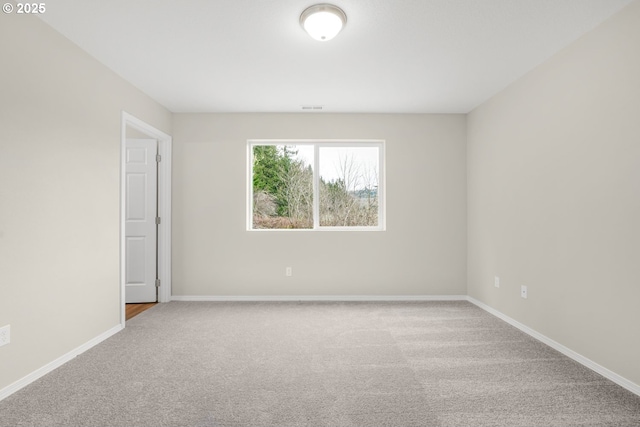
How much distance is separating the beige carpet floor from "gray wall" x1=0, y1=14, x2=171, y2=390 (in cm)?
30

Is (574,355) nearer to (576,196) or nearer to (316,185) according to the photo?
(576,196)

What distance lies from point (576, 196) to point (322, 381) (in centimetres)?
233

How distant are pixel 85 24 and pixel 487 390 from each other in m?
3.64

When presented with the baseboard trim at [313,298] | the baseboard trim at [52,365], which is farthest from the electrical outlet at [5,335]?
the baseboard trim at [313,298]

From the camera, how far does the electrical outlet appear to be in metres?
2.05

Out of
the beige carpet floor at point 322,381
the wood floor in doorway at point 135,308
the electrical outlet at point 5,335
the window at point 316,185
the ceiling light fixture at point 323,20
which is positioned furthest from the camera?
the window at point 316,185

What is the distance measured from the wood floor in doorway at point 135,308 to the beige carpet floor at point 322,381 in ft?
1.32

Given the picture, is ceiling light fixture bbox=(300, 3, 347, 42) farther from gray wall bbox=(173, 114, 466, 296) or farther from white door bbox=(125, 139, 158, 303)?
white door bbox=(125, 139, 158, 303)

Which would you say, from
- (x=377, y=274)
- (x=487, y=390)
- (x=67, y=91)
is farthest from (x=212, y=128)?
(x=487, y=390)

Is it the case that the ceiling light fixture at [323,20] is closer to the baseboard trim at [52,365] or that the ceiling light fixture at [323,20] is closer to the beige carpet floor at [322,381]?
the beige carpet floor at [322,381]

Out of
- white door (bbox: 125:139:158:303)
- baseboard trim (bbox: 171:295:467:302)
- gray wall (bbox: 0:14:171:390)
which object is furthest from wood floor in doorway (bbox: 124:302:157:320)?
gray wall (bbox: 0:14:171:390)

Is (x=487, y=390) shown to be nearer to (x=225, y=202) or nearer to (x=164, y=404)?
(x=164, y=404)

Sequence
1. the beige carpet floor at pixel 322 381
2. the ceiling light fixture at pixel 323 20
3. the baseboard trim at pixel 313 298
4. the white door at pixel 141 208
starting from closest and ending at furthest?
the beige carpet floor at pixel 322 381, the ceiling light fixture at pixel 323 20, the white door at pixel 141 208, the baseboard trim at pixel 313 298

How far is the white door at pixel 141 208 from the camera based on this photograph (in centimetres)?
431
